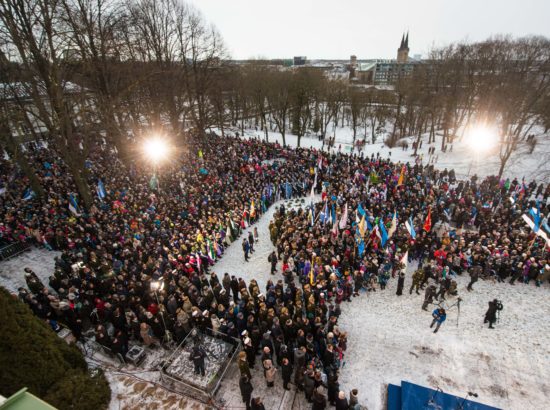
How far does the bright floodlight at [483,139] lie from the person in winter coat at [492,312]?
24514 millimetres

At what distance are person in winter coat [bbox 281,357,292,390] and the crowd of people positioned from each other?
4 centimetres

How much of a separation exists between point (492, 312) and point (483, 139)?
26.1 m

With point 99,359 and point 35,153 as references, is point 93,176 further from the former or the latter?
point 99,359

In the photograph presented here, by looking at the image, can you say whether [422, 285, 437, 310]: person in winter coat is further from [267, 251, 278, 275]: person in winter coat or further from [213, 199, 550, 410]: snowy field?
[267, 251, 278, 275]: person in winter coat

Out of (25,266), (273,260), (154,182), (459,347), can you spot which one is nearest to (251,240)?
(273,260)

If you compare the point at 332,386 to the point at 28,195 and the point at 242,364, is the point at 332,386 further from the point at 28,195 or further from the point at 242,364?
the point at 28,195

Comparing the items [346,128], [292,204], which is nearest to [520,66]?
[292,204]

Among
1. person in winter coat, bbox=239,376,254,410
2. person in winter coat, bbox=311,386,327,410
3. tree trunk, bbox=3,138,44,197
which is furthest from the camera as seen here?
tree trunk, bbox=3,138,44,197

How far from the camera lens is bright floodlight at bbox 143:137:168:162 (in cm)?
2073

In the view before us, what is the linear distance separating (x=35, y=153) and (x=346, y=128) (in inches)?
1803

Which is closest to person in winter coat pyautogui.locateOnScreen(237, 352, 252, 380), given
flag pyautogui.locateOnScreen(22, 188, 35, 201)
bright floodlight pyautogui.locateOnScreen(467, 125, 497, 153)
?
flag pyautogui.locateOnScreen(22, 188, 35, 201)

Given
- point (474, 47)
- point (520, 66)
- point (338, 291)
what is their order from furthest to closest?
point (474, 47) → point (520, 66) → point (338, 291)

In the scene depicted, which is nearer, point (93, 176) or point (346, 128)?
point (93, 176)

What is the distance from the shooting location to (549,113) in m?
26.7
